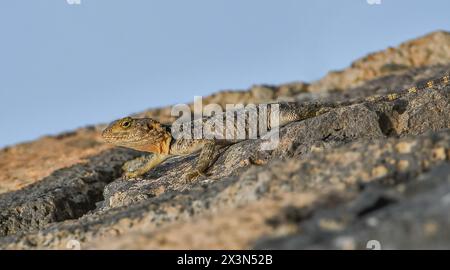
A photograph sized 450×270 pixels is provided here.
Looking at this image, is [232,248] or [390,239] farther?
[232,248]

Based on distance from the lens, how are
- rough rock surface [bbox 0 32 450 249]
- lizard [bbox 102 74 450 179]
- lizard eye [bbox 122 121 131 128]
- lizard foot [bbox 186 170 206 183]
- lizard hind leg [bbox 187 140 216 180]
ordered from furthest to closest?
lizard eye [bbox 122 121 131 128] → lizard [bbox 102 74 450 179] → lizard hind leg [bbox 187 140 216 180] → lizard foot [bbox 186 170 206 183] → rough rock surface [bbox 0 32 450 249]

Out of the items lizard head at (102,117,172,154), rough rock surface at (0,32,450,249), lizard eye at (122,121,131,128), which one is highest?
lizard eye at (122,121,131,128)

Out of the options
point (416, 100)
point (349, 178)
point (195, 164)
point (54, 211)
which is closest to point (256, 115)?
point (195, 164)

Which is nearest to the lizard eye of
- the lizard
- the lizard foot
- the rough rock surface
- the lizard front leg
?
the lizard

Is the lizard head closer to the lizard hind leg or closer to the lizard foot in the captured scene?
the lizard hind leg

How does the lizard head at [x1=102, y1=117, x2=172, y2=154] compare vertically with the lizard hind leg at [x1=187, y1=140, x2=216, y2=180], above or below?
above
